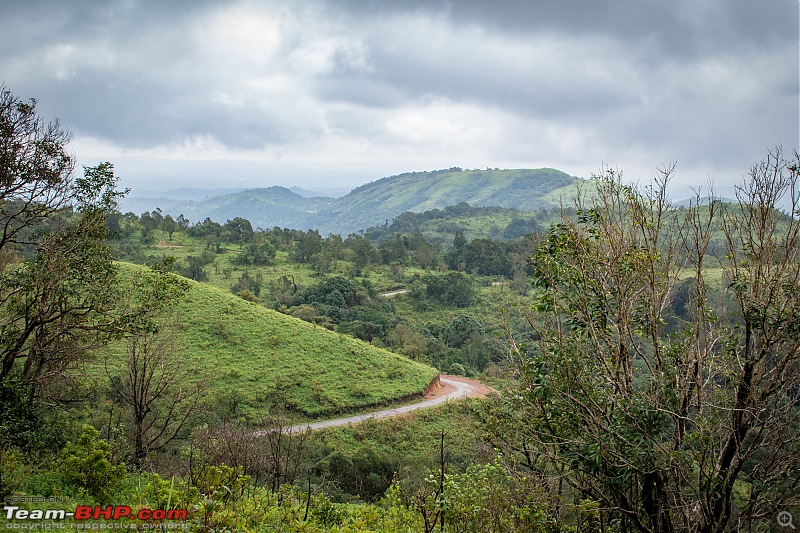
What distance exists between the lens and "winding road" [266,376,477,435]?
25.1 metres

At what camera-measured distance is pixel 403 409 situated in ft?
94.2

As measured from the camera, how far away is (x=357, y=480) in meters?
19.1

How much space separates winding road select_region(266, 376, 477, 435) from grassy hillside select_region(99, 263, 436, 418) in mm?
833

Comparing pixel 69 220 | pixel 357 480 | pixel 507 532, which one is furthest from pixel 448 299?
pixel 507 532

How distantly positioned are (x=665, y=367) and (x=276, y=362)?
1047 inches

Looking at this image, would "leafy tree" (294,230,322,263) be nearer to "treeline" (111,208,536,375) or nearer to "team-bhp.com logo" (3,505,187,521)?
"treeline" (111,208,536,375)

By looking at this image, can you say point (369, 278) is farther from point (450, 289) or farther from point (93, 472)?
point (93, 472)

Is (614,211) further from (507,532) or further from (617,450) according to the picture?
(507,532)

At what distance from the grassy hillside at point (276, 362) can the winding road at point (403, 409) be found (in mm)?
833

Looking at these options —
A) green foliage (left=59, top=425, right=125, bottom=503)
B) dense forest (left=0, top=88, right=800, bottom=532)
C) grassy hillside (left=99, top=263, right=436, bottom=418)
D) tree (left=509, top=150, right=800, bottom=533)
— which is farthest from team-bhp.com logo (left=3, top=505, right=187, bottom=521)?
grassy hillside (left=99, top=263, right=436, bottom=418)

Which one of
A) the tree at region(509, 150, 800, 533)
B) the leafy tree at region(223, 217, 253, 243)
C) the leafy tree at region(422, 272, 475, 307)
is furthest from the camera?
the leafy tree at region(223, 217, 253, 243)

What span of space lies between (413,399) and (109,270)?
22998mm

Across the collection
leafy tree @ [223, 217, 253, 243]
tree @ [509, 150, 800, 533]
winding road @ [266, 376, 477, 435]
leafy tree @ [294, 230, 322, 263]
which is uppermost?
leafy tree @ [223, 217, 253, 243]

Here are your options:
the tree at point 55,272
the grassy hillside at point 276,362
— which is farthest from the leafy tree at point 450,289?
the tree at point 55,272
